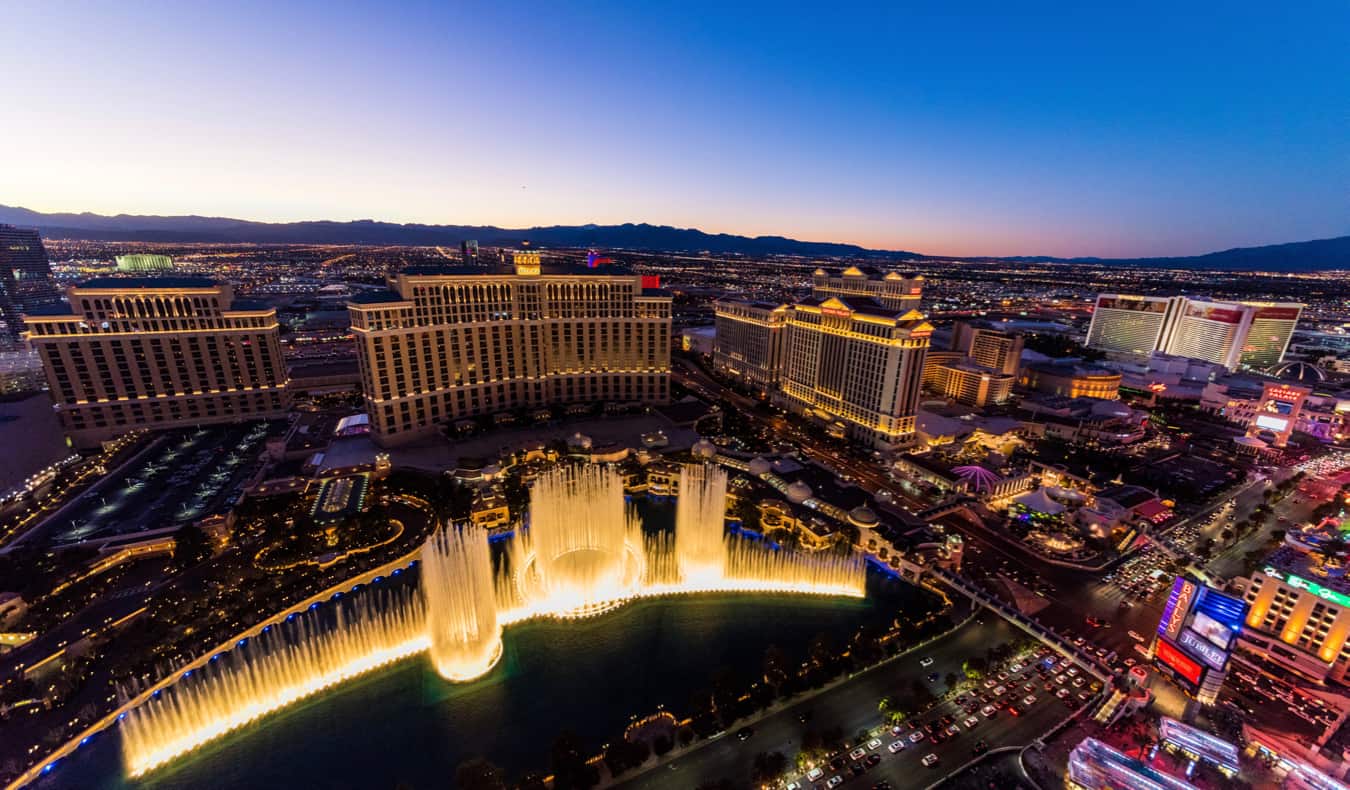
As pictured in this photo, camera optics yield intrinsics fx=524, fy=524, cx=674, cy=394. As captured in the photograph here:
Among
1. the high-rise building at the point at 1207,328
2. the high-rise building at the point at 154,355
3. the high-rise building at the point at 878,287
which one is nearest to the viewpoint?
the high-rise building at the point at 154,355

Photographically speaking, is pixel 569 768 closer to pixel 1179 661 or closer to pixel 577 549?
pixel 577 549

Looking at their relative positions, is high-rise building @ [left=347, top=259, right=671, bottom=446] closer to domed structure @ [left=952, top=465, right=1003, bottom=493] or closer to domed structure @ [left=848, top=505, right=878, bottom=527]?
domed structure @ [left=848, top=505, right=878, bottom=527]

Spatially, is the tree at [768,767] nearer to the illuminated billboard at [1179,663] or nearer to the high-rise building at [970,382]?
the illuminated billboard at [1179,663]

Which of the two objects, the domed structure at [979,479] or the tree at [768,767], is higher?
the domed structure at [979,479]

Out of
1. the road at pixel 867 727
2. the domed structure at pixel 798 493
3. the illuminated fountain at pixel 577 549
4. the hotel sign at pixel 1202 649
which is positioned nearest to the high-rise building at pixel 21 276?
the illuminated fountain at pixel 577 549

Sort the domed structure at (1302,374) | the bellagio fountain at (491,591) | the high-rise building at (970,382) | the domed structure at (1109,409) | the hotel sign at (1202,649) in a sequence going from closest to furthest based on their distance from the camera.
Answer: the bellagio fountain at (491,591), the hotel sign at (1202,649), the domed structure at (1109,409), the high-rise building at (970,382), the domed structure at (1302,374)

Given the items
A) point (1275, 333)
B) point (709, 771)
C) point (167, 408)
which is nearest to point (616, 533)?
point (709, 771)

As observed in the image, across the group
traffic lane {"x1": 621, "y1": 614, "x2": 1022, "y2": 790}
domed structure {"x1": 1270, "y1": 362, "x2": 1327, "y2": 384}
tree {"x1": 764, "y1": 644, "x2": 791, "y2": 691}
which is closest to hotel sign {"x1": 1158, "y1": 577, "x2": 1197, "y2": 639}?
traffic lane {"x1": 621, "y1": 614, "x2": 1022, "y2": 790}
